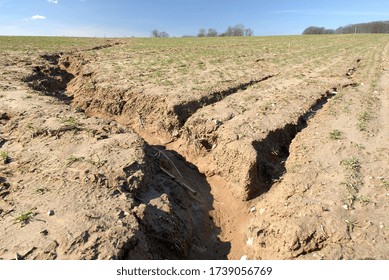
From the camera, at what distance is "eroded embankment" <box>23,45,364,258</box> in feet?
17.9

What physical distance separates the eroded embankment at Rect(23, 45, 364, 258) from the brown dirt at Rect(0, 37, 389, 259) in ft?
0.10

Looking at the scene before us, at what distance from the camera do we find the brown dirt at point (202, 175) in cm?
387

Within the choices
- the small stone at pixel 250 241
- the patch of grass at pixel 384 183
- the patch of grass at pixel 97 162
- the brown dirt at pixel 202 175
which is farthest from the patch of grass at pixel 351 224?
the patch of grass at pixel 97 162

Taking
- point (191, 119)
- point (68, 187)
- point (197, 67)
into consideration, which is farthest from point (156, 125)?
point (197, 67)

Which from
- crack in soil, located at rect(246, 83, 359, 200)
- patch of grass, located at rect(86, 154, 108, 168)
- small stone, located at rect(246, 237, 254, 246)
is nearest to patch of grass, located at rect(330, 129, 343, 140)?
crack in soil, located at rect(246, 83, 359, 200)

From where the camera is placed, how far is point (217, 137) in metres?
6.88

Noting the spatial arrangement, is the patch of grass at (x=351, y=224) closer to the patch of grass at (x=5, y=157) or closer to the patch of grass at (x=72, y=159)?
the patch of grass at (x=72, y=159)

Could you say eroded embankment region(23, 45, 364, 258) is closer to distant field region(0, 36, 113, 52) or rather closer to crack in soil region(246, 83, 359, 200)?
crack in soil region(246, 83, 359, 200)

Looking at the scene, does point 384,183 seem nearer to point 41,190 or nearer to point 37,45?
point 41,190

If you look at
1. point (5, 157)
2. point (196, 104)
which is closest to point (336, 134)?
point (196, 104)

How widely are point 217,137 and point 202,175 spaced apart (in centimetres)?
98

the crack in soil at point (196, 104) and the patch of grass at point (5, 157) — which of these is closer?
the patch of grass at point (5, 157)

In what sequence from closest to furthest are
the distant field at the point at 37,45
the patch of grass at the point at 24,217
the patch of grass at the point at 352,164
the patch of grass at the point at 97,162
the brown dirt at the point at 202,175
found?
the patch of grass at the point at 24,217, the brown dirt at the point at 202,175, the patch of grass at the point at 97,162, the patch of grass at the point at 352,164, the distant field at the point at 37,45

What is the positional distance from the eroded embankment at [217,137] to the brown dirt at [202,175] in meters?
0.03
